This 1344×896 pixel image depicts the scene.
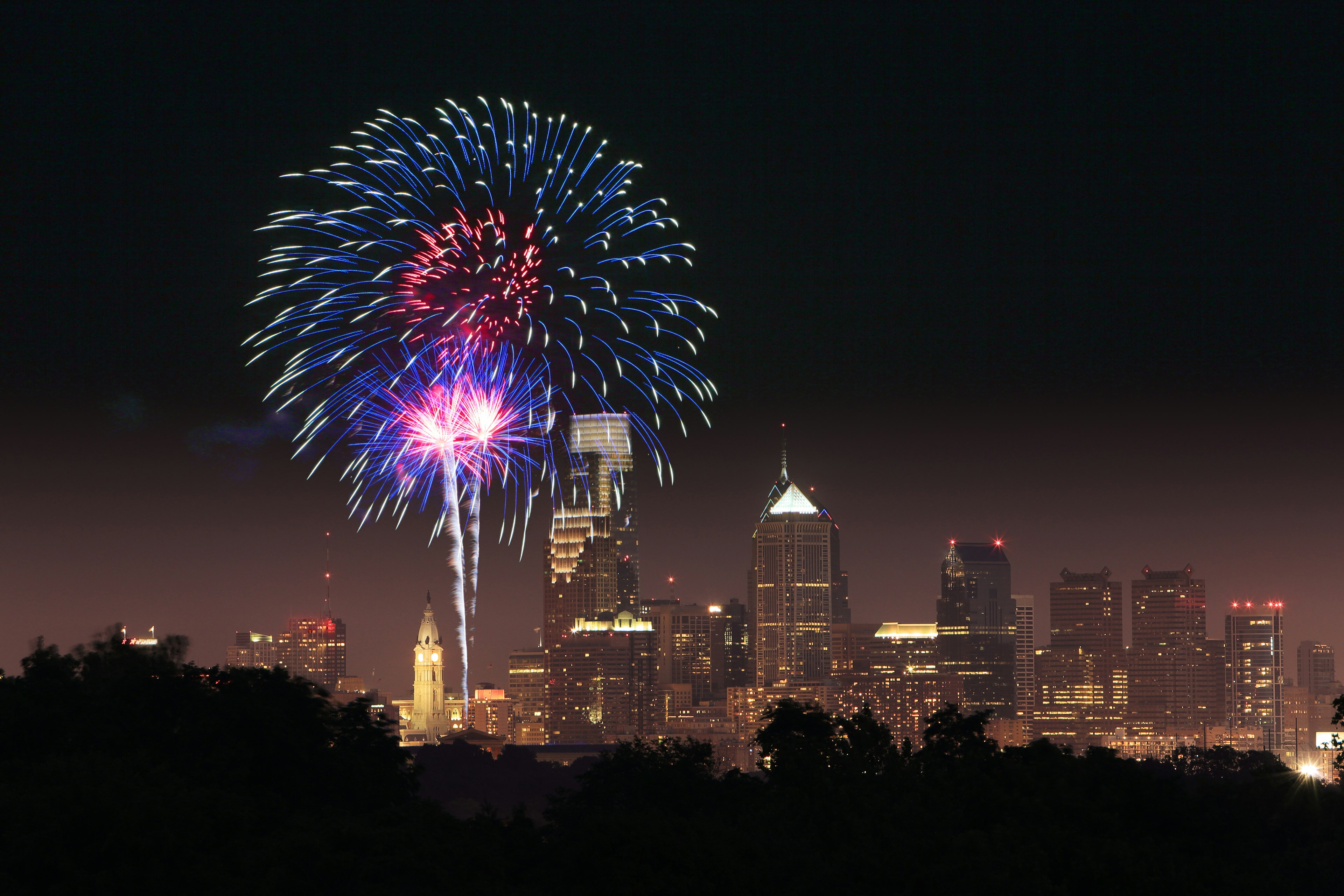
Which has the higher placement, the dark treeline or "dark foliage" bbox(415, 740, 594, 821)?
the dark treeline

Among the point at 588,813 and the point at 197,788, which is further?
the point at 588,813

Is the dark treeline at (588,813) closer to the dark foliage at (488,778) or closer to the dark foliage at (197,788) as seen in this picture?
the dark foliage at (197,788)

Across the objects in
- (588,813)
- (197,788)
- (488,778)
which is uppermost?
(197,788)

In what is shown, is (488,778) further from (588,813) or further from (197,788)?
(197,788)

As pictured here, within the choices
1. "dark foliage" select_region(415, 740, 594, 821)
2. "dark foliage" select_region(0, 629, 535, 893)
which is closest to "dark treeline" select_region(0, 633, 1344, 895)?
"dark foliage" select_region(0, 629, 535, 893)

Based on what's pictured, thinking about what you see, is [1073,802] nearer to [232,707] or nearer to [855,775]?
[855,775]

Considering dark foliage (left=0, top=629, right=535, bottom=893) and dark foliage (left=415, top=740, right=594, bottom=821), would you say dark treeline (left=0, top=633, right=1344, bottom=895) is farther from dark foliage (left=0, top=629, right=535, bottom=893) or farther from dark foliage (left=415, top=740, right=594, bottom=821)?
dark foliage (left=415, top=740, right=594, bottom=821)

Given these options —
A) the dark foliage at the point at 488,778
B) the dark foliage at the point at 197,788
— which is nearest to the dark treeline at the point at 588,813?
the dark foliage at the point at 197,788

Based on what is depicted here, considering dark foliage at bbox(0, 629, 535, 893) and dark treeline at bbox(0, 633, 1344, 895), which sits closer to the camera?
dark foliage at bbox(0, 629, 535, 893)

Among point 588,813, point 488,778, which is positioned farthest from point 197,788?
point 488,778
